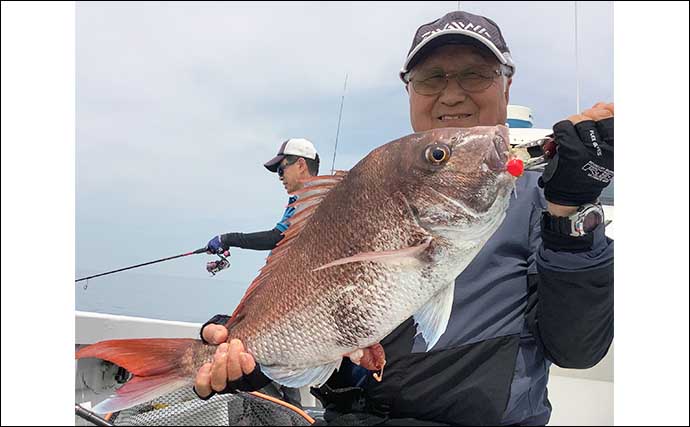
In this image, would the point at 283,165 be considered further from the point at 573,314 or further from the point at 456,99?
the point at 573,314

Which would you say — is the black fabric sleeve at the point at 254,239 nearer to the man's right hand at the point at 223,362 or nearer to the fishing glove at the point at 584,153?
the man's right hand at the point at 223,362

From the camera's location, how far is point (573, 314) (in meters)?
0.83

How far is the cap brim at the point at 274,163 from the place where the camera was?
868 millimetres

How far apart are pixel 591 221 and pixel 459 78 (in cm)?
29

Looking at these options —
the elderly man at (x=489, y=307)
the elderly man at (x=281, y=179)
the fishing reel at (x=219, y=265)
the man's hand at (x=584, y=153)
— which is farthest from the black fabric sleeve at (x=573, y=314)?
the fishing reel at (x=219, y=265)

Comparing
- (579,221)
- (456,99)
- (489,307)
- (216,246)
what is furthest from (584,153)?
(216,246)

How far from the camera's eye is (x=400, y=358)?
2.88 ft

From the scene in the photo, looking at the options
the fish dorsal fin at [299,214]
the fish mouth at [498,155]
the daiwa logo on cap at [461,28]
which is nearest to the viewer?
the fish mouth at [498,155]

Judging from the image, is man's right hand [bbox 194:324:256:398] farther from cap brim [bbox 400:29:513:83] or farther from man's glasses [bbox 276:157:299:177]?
cap brim [bbox 400:29:513:83]

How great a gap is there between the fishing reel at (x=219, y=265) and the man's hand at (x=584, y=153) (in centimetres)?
52

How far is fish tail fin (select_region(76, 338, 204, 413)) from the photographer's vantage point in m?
0.68
